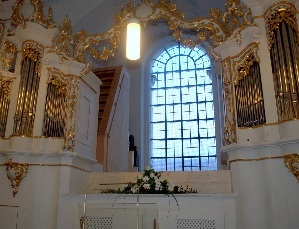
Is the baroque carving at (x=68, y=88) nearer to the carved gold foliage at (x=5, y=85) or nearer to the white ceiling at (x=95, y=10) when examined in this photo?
the carved gold foliage at (x=5, y=85)

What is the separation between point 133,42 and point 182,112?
9610mm

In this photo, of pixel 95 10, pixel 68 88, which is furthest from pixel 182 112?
pixel 68 88

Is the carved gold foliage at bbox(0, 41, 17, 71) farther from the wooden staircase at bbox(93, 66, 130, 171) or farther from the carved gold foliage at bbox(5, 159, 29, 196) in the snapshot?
the wooden staircase at bbox(93, 66, 130, 171)

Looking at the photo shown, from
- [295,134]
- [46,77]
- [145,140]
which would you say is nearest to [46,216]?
[46,77]

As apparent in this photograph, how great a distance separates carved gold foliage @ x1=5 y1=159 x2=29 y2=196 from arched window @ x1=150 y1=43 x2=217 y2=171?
24.1 feet

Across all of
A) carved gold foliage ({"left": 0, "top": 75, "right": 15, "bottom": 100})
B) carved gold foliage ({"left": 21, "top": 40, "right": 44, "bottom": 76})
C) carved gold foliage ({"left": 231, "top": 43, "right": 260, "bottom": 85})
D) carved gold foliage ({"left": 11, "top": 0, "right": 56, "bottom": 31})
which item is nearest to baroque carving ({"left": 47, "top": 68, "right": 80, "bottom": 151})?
carved gold foliage ({"left": 21, "top": 40, "right": 44, "bottom": 76})

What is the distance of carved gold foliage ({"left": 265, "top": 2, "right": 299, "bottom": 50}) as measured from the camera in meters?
6.23

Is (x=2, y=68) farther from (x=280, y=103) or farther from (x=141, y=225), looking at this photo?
(x=280, y=103)

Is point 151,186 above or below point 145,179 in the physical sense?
below

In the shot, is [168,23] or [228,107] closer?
[228,107]

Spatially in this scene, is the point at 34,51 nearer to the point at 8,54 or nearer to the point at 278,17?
the point at 8,54

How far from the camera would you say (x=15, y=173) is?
6621 millimetres

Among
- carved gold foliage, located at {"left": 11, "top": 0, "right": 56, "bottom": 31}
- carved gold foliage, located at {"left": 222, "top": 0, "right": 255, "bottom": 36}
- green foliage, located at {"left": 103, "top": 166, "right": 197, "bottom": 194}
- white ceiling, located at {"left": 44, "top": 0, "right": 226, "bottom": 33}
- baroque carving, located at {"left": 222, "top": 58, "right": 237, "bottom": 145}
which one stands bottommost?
green foliage, located at {"left": 103, "top": 166, "right": 197, "bottom": 194}

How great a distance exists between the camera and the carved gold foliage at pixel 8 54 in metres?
7.49
